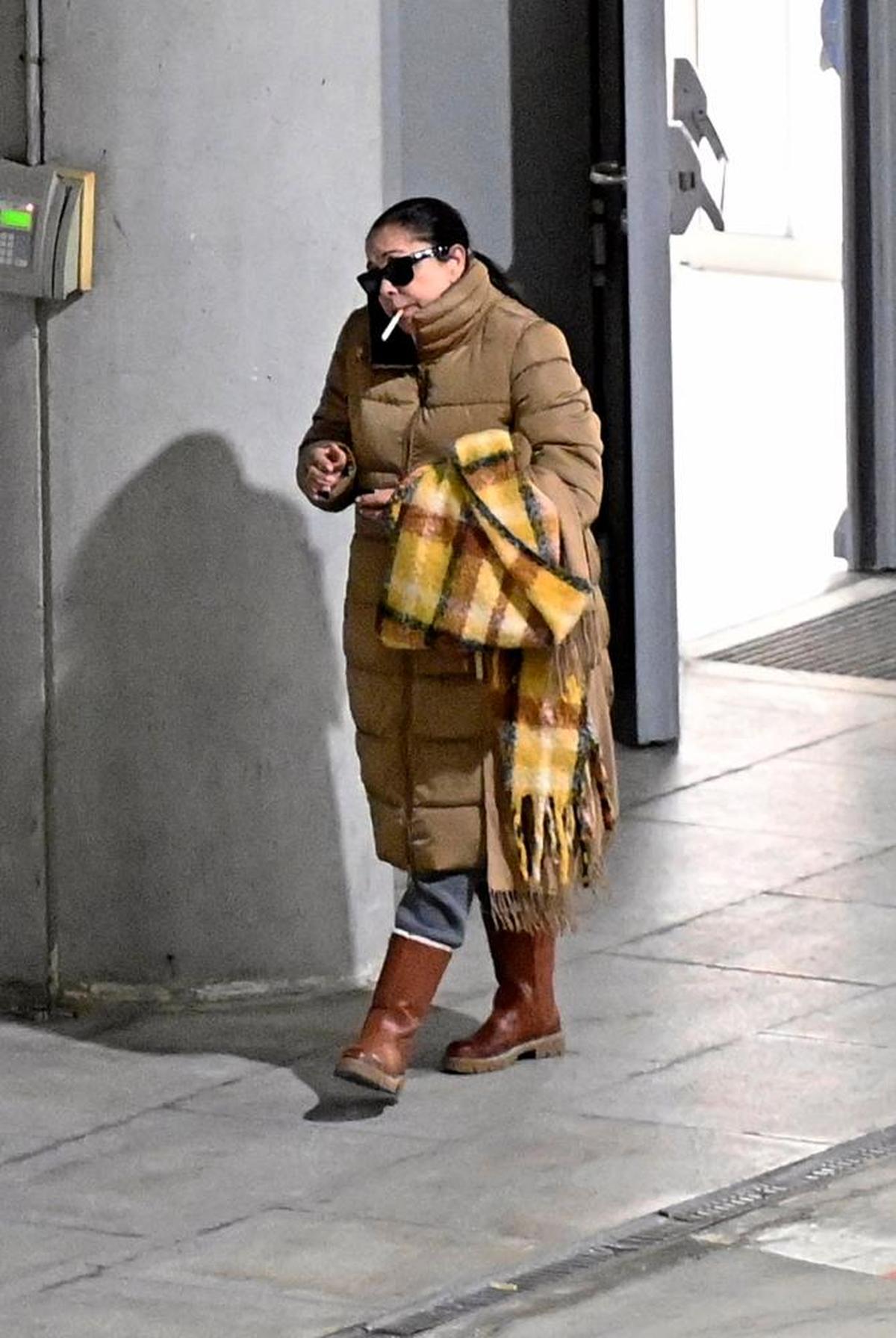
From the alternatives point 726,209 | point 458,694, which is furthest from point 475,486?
point 726,209

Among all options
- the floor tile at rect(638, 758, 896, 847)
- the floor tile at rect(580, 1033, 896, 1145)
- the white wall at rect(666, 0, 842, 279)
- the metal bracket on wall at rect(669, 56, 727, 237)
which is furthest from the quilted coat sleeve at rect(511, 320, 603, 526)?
the white wall at rect(666, 0, 842, 279)

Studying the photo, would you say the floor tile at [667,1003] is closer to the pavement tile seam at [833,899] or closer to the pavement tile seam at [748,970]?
the pavement tile seam at [748,970]

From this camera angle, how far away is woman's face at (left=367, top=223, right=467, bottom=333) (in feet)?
19.4

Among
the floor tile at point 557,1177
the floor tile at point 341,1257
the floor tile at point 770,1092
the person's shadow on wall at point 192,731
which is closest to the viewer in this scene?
the floor tile at point 341,1257

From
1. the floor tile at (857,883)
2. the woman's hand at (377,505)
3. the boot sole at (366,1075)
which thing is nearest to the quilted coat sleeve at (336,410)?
the woman's hand at (377,505)

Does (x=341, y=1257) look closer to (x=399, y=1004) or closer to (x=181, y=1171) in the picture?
(x=181, y=1171)

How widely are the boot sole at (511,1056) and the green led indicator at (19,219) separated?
76.4 inches

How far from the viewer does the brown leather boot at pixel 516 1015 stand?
20.5ft

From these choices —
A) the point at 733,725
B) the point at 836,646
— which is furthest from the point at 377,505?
the point at 836,646

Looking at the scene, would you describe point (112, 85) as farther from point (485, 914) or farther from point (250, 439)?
point (485, 914)

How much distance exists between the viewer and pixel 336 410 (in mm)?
6230

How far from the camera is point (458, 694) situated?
6016 mm

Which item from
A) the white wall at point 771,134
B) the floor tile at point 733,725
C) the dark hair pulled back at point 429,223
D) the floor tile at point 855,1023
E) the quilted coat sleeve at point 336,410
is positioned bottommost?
the floor tile at point 855,1023

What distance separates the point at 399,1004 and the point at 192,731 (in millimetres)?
1038
